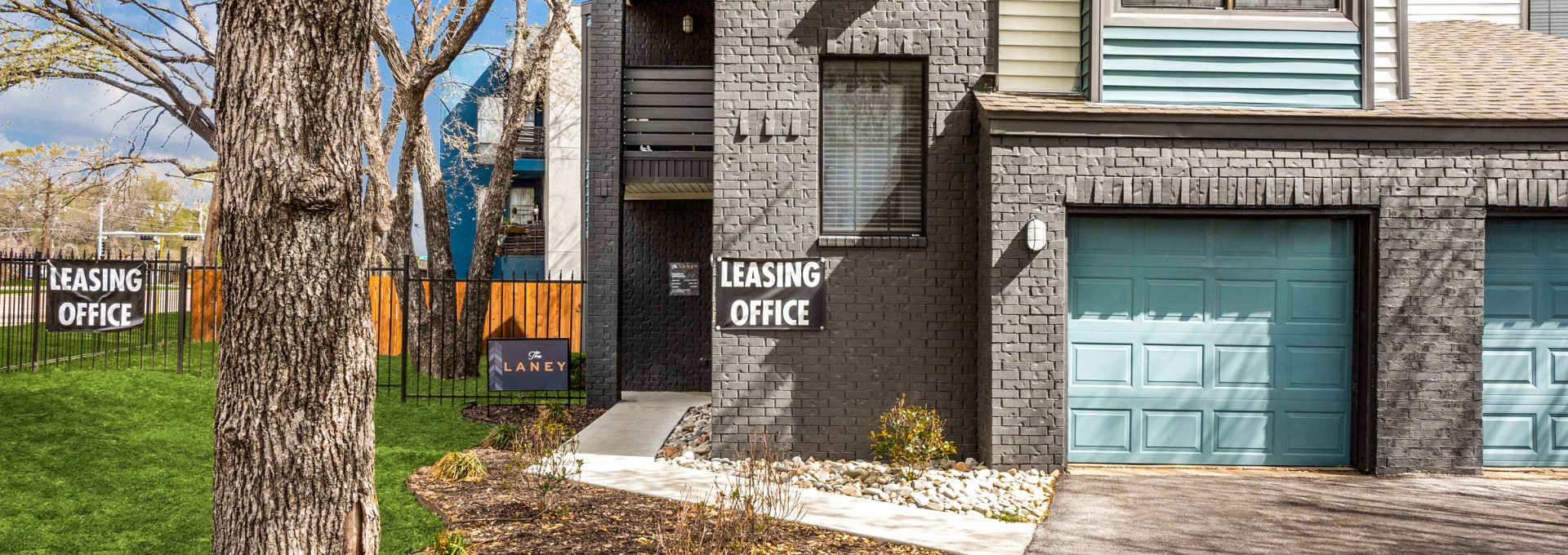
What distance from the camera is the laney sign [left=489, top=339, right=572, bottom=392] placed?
11500 millimetres

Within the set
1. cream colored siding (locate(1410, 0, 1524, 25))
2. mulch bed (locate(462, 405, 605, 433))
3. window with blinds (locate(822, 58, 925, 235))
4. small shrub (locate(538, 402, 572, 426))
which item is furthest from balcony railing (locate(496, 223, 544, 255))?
cream colored siding (locate(1410, 0, 1524, 25))

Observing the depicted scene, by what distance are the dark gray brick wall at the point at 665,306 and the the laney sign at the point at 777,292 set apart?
514 centimetres

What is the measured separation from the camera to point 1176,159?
7.92 metres

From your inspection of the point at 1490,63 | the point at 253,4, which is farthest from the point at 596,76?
the point at 1490,63

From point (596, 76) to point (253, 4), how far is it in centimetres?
834

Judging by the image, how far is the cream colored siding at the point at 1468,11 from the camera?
11.3 meters

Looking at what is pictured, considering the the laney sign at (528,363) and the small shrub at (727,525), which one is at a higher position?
the the laney sign at (528,363)

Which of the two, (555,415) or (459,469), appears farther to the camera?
(555,415)

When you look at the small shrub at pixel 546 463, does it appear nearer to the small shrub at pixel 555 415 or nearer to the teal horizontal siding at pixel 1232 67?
the small shrub at pixel 555 415

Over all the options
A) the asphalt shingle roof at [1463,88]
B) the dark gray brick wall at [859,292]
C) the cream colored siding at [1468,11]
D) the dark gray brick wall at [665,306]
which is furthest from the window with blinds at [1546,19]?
the dark gray brick wall at [665,306]

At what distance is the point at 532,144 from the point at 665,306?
53.2 ft

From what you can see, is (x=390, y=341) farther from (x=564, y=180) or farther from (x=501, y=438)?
(x=564, y=180)

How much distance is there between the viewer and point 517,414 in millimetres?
12109

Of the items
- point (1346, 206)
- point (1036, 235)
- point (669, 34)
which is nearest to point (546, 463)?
point (1036, 235)
